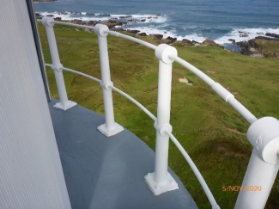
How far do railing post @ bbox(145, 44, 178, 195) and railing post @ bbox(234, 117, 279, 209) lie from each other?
56cm

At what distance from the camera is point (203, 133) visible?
4.14 meters

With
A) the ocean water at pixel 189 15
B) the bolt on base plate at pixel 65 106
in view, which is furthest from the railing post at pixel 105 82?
the ocean water at pixel 189 15

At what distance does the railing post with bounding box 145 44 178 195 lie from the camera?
1003mm

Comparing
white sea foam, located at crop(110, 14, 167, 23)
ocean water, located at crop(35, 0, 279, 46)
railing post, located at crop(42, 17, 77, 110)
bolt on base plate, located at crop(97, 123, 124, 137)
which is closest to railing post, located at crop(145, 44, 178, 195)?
bolt on base plate, located at crop(97, 123, 124, 137)

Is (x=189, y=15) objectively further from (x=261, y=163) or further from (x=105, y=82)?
(x=261, y=163)

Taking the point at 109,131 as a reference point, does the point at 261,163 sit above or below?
above

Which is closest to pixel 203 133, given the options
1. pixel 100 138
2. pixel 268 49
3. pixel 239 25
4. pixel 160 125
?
pixel 100 138

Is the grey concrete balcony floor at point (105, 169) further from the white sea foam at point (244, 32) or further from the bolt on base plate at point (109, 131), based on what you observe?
the white sea foam at point (244, 32)

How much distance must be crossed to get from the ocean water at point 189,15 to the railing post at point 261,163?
19.2 metres

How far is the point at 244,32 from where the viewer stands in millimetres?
20344

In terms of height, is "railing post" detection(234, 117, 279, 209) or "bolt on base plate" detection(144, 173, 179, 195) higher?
"railing post" detection(234, 117, 279, 209)

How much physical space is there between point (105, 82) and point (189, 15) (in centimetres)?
2687

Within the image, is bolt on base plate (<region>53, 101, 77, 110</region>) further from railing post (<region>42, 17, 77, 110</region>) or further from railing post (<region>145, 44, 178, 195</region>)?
railing post (<region>145, 44, 178, 195</region>)

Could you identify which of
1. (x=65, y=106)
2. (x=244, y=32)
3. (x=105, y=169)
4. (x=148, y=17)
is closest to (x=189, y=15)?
(x=148, y=17)
